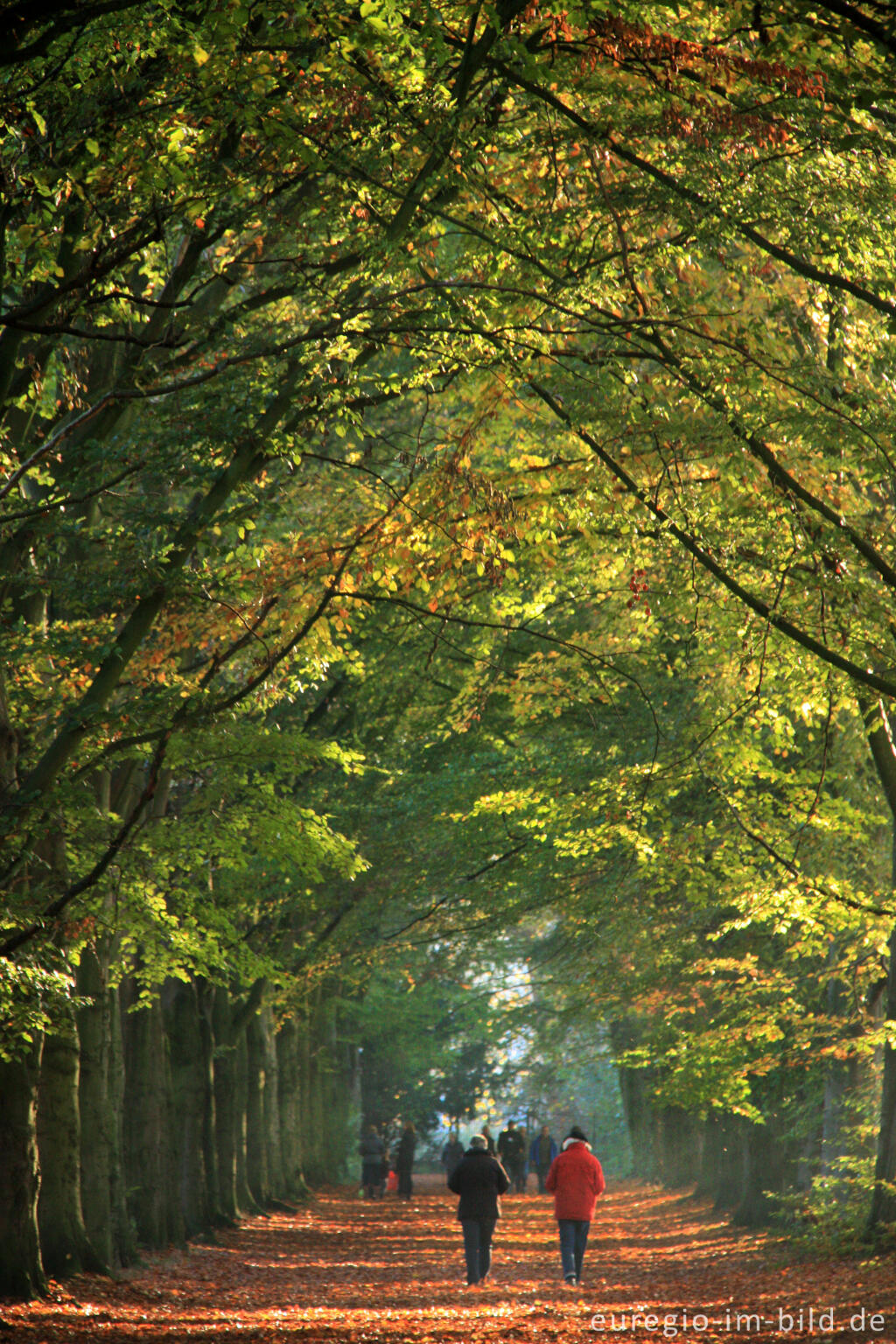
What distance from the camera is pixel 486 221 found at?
27.0ft

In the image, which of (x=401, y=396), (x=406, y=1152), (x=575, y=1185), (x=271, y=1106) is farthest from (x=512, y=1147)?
(x=401, y=396)

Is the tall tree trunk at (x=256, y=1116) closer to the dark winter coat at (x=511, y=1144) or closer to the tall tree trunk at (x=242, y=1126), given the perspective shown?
the tall tree trunk at (x=242, y=1126)

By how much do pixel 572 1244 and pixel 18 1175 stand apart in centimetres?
665

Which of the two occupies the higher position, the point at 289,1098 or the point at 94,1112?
the point at 94,1112

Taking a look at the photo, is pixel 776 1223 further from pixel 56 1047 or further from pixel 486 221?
pixel 486 221

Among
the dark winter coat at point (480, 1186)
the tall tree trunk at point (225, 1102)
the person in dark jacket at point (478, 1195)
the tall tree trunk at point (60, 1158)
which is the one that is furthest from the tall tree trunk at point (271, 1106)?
the tall tree trunk at point (60, 1158)

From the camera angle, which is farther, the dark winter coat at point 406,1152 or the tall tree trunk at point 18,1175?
the dark winter coat at point 406,1152

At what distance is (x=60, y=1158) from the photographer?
37.7ft

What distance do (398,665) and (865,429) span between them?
867 centimetres

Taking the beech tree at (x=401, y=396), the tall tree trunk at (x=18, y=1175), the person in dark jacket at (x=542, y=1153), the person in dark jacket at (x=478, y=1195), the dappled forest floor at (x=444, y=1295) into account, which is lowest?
the person in dark jacket at (x=542, y=1153)

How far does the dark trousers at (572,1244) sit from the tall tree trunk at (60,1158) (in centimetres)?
508

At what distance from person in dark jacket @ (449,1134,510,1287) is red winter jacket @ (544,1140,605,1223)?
0.55 meters

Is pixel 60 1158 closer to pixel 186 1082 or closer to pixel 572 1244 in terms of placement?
pixel 572 1244

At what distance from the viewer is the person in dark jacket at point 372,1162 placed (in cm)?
3219
